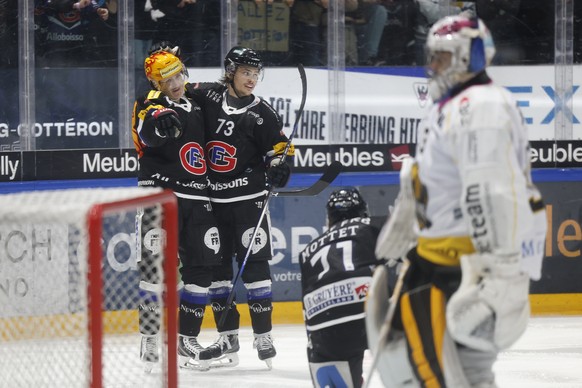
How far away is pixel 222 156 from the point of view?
20.4 ft

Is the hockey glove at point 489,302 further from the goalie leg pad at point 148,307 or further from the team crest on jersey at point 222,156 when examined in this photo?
the team crest on jersey at point 222,156

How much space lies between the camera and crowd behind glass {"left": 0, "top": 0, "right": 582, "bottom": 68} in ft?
25.3

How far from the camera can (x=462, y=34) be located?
3340 mm

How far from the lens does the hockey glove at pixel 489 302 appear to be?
10.0 ft

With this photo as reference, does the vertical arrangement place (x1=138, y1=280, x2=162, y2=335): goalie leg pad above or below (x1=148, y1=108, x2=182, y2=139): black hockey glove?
below

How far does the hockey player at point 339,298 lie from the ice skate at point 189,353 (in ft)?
5.92

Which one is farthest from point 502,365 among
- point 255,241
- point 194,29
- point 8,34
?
point 8,34

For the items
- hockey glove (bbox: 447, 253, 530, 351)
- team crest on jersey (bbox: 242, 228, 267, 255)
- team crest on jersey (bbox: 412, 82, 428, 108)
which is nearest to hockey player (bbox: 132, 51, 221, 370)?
team crest on jersey (bbox: 242, 228, 267, 255)

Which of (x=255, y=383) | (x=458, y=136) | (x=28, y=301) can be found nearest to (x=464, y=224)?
(x=458, y=136)

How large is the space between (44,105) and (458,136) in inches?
192

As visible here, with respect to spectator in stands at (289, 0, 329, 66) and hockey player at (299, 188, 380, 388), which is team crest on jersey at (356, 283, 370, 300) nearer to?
hockey player at (299, 188, 380, 388)

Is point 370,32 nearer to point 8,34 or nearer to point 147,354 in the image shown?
point 8,34

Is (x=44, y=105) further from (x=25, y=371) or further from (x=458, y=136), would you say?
(x=458, y=136)

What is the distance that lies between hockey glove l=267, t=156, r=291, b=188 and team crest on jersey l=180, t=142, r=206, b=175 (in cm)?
32
